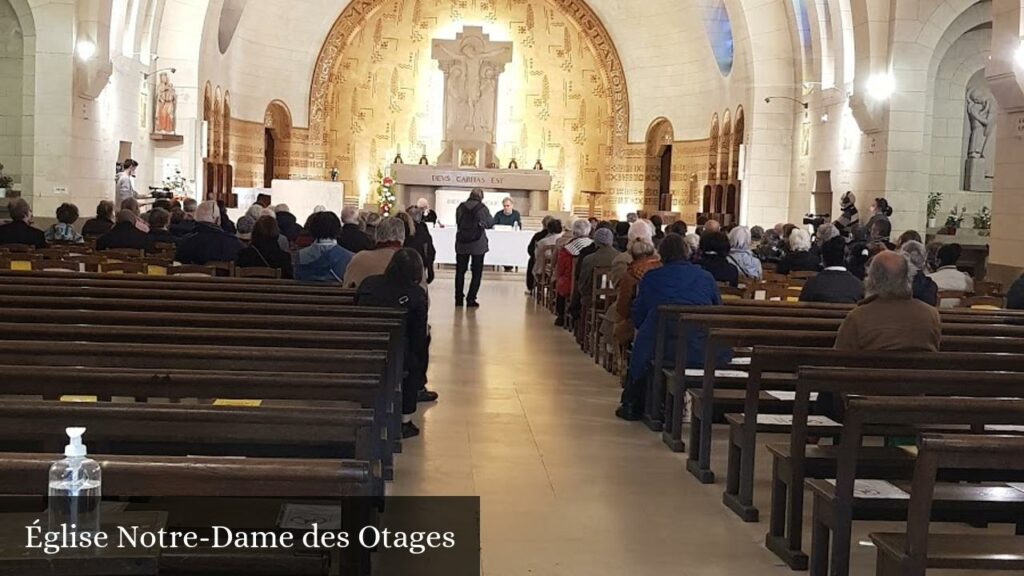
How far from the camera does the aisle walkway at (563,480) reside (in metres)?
4.33

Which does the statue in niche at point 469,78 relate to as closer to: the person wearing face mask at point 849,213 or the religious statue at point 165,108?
the religious statue at point 165,108

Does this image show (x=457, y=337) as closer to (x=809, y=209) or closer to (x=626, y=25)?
(x=809, y=209)

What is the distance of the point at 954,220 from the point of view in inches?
677

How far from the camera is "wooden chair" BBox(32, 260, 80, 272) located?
26.6 feet

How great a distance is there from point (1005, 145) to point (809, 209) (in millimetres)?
7855

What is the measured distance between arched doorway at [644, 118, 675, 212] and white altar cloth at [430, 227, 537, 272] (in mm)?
8088

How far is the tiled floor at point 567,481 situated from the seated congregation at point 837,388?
16 centimetres

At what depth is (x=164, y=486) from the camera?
7.84 ft

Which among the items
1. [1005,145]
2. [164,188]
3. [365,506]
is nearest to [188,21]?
[164,188]

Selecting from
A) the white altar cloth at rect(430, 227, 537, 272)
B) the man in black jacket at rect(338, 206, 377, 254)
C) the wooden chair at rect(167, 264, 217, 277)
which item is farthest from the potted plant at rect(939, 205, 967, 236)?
the wooden chair at rect(167, 264, 217, 277)

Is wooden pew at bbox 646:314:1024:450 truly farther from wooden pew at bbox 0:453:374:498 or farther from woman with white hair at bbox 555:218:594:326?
woman with white hair at bbox 555:218:594:326

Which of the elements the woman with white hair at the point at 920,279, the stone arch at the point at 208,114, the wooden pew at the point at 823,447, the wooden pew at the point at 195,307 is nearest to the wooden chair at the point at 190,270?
the wooden pew at the point at 195,307

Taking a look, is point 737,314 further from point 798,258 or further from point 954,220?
point 954,220

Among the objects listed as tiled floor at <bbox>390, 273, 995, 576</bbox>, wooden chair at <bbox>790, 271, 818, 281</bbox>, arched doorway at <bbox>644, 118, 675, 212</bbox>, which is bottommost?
tiled floor at <bbox>390, 273, 995, 576</bbox>
